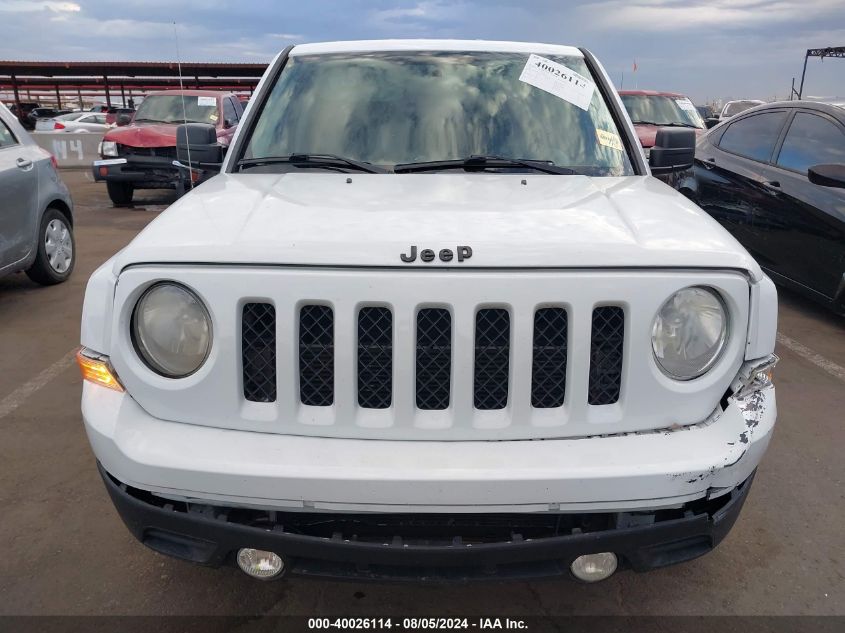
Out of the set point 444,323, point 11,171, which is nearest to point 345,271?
point 444,323

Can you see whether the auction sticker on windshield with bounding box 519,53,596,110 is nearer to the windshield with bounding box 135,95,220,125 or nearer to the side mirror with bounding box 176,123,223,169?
the side mirror with bounding box 176,123,223,169

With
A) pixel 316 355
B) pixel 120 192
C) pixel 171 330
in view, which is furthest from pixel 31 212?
pixel 120 192

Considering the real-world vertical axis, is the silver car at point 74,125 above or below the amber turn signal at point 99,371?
above

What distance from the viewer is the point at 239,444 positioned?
1779 mm

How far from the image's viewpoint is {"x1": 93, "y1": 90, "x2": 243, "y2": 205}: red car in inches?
404

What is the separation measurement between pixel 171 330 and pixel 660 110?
10235mm

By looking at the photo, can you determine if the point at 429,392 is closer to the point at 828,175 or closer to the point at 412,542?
the point at 412,542

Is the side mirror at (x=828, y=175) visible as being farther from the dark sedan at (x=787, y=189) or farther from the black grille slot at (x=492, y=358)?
the black grille slot at (x=492, y=358)

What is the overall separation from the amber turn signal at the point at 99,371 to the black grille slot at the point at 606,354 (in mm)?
1296

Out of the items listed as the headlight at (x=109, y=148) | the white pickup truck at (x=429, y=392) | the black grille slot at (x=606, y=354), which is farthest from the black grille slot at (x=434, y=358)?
the headlight at (x=109, y=148)

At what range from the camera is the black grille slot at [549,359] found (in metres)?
1.80

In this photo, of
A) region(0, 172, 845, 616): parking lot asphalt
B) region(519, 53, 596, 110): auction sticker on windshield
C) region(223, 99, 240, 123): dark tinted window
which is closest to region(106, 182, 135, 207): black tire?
region(223, 99, 240, 123): dark tinted window

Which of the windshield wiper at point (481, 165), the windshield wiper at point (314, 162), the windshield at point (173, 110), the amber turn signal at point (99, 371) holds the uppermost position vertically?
the windshield at point (173, 110)

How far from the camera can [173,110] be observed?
11.2 meters
